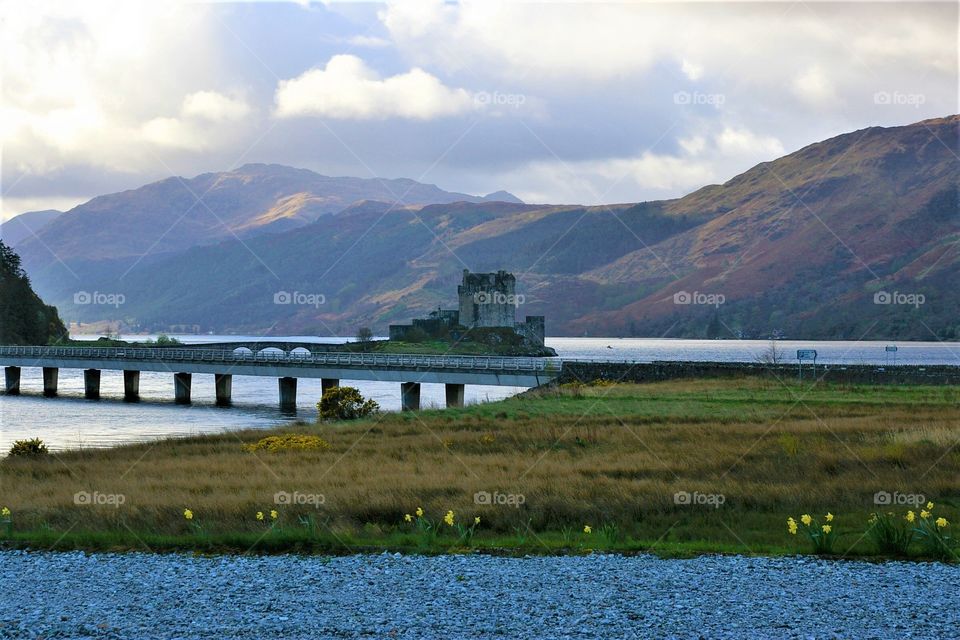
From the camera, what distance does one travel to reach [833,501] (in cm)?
2131

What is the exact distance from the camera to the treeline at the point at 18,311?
484ft

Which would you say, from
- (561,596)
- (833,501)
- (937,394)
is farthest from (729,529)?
(937,394)

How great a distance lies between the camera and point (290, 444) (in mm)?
38219

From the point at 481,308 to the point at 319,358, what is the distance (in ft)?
291

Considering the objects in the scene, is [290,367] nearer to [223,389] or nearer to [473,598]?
[223,389]

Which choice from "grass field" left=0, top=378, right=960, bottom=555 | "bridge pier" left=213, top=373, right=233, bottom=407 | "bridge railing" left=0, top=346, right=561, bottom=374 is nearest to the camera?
"grass field" left=0, top=378, right=960, bottom=555

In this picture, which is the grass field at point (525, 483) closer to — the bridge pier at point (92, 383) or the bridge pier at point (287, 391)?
the bridge pier at point (287, 391)

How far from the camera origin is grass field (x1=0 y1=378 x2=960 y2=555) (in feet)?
57.3

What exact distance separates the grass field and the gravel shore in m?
1.52

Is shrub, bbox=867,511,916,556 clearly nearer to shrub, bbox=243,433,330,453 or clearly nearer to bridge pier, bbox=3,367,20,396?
shrub, bbox=243,433,330,453

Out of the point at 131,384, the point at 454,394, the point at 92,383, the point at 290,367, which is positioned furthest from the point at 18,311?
the point at 454,394

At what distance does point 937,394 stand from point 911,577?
4703cm

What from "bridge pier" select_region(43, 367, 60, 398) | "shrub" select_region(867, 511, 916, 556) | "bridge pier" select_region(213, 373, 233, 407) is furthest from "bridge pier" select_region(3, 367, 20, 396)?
"shrub" select_region(867, 511, 916, 556)

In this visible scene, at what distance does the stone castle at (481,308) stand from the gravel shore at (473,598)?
165 metres
